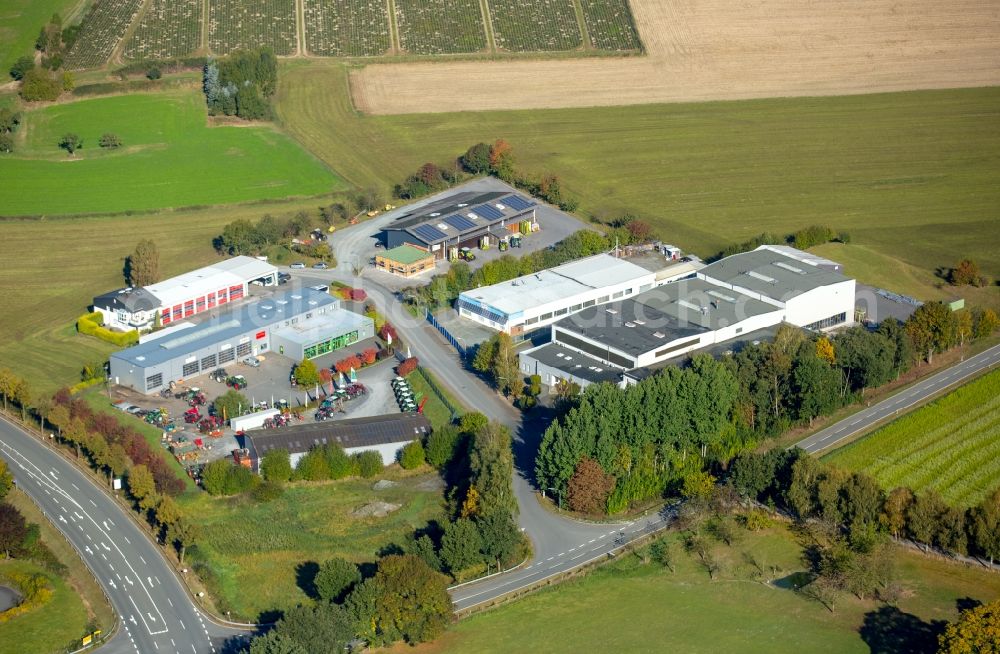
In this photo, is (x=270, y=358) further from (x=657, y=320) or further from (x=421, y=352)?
(x=657, y=320)

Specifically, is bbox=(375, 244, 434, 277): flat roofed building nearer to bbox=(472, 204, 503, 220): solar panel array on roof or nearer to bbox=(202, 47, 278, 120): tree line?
bbox=(472, 204, 503, 220): solar panel array on roof

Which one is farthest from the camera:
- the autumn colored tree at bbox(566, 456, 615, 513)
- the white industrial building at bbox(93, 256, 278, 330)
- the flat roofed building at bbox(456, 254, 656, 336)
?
the flat roofed building at bbox(456, 254, 656, 336)

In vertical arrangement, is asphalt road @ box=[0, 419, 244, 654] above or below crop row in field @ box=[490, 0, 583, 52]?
below

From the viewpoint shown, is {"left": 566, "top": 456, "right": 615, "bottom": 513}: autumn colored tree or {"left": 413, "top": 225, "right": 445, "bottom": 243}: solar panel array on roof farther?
{"left": 413, "top": 225, "right": 445, "bottom": 243}: solar panel array on roof

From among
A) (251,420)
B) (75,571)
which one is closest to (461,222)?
(251,420)

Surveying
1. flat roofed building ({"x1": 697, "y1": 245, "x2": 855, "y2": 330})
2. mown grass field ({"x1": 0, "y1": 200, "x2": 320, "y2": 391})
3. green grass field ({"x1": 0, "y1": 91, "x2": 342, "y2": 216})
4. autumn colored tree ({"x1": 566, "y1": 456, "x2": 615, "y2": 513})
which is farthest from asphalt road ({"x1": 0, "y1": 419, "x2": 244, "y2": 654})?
flat roofed building ({"x1": 697, "y1": 245, "x2": 855, "y2": 330})

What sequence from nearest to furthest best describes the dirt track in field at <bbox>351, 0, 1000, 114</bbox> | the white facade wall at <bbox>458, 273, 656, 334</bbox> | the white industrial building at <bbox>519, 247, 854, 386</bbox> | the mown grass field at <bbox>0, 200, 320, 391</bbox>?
the white industrial building at <bbox>519, 247, 854, 386</bbox> → the mown grass field at <bbox>0, 200, 320, 391</bbox> → the white facade wall at <bbox>458, 273, 656, 334</bbox> → the dirt track in field at <bbox>351, 0, 1000, 114</bbox>

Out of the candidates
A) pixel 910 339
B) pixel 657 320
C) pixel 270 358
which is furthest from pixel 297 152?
pixel 910 339

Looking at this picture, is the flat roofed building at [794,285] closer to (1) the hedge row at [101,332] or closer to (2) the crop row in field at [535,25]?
(1) the hedge row at [101,332]
